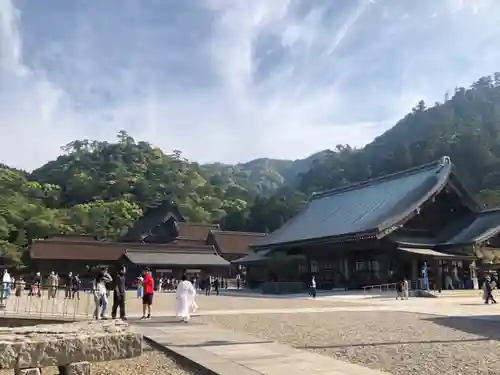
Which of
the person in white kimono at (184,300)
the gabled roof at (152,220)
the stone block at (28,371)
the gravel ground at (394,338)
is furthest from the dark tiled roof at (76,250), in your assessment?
the stone block at (28,371)

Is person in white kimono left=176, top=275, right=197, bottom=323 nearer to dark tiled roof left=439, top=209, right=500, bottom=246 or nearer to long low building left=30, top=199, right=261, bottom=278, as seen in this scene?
dark tiled roof left=439, top=209, right=500, bottom=246

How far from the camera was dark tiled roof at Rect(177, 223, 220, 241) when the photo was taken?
72.1 meters

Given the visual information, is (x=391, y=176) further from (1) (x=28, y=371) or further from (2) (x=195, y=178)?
(2) (x=195, y=178)

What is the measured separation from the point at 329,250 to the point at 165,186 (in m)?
76.4

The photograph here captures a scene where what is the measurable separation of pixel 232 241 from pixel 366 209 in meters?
→ 30.3

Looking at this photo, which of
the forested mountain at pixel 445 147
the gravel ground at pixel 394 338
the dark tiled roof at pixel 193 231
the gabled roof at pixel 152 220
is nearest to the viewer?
the gravel ground at pixel 394 338

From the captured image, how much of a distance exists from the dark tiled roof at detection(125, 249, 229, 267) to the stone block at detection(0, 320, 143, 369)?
44.7 m

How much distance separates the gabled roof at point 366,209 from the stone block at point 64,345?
28.8 m

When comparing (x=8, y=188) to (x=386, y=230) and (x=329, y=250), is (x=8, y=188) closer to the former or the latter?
(x=329, y=250)

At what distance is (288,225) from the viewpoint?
158ft

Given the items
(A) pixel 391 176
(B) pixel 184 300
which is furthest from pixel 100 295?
(A) pixel 391 176

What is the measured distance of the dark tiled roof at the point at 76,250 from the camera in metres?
51.5

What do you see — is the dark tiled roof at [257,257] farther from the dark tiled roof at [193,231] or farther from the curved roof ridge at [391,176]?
the dark tiled roof at [193,231]

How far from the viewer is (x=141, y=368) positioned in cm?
803
